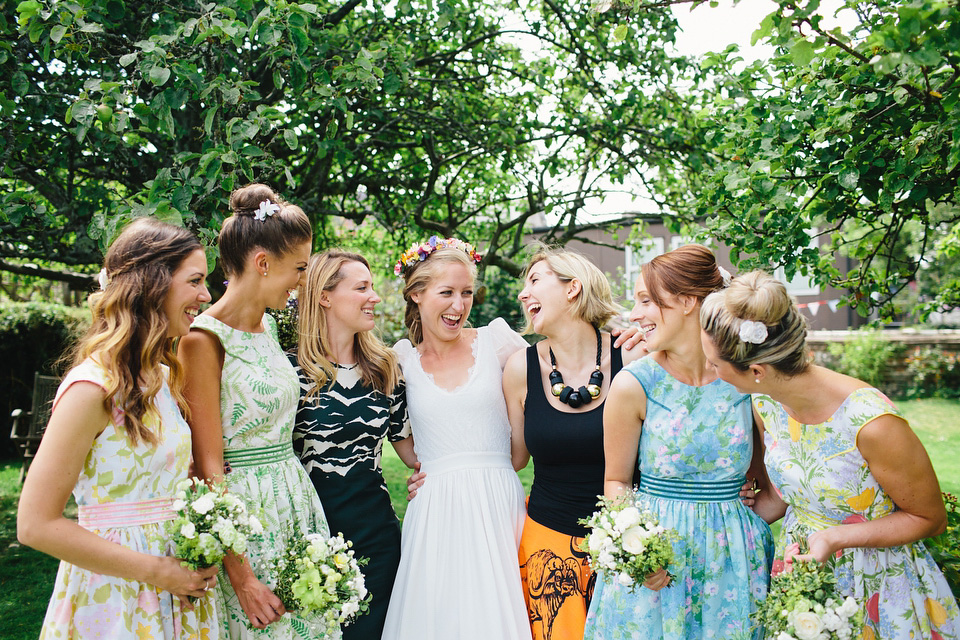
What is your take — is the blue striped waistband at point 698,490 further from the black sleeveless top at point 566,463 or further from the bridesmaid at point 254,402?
the bridesmaid at point 254,402

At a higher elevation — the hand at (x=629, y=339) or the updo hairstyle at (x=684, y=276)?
the updo hairstyle at (x=684, y=276)

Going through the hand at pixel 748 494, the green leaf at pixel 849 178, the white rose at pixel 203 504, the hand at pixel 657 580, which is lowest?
the hand at pixel 657 580

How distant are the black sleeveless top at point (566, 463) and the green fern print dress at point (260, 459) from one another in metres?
1.02

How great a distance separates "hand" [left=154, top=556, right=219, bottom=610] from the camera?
220 cm

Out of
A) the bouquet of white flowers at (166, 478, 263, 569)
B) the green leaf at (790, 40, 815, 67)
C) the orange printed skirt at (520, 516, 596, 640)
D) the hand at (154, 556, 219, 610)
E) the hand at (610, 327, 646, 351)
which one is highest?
the green leaf at (790, 40, 815, 67)

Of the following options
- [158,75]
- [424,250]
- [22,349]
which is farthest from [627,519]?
[22,349]

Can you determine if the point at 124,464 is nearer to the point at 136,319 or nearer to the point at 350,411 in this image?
the point at 136,319

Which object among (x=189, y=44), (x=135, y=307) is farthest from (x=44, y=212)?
(x=135, y=307)

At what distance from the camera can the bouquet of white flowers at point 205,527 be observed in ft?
7.02

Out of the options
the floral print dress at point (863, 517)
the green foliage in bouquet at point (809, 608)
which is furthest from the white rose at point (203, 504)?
the floral print dress at point (863, 517)

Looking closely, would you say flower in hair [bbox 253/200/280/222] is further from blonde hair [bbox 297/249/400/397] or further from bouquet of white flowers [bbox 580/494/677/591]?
bouquet of white flowers [bbox 580/494/677/591]

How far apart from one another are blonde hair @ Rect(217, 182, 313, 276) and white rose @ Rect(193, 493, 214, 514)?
3.50ft

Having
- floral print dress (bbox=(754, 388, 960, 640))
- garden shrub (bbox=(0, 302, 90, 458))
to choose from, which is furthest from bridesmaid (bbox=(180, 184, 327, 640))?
garden shrub (bbox=(0, 302, 90, 458))

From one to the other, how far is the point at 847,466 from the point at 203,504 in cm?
211
